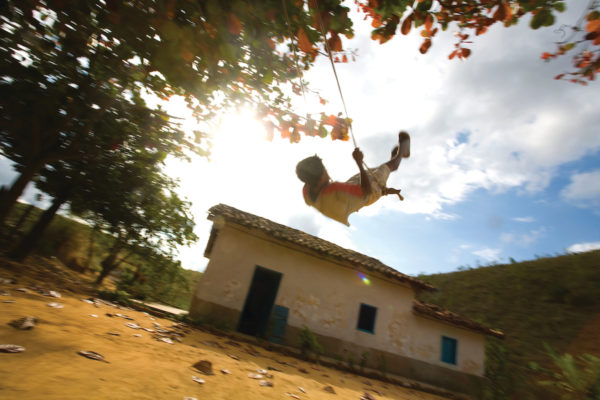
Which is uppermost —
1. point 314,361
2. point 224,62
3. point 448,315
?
point 224,62

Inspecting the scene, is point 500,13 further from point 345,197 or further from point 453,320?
point 453,320

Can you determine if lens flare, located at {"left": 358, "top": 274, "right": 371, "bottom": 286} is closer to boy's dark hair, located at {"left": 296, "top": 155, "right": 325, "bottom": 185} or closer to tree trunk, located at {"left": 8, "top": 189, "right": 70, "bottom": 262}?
boy's dark hair, located at {"left": 296, "top": 155, "right": 325, "bottom": 185}

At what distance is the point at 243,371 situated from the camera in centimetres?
397

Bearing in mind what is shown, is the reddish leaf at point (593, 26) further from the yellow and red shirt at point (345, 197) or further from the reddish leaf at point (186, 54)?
the reddish leaf at point (186, 54)

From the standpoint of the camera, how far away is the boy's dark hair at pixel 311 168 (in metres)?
3.05

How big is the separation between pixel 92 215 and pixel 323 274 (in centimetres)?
926

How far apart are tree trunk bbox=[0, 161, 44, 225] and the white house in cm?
466

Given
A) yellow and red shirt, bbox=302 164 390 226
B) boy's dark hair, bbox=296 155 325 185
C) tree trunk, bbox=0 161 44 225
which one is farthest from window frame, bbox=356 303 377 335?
tree trunk, bbox=0 161 44 225

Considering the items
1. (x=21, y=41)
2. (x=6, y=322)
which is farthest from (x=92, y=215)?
(x=6, y=322)

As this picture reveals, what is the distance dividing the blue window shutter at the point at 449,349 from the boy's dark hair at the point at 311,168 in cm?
1038

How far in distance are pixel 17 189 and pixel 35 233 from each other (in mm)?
2263

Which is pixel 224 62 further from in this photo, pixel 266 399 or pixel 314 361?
pixel 314 361

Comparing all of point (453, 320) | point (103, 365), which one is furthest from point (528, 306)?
point (103, 365)

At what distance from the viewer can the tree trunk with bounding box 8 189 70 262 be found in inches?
322
